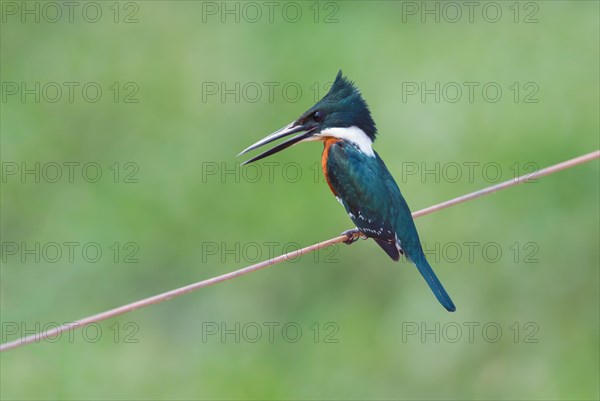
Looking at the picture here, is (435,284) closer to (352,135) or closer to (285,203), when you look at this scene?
(352,135)

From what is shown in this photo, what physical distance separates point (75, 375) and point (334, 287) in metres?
1.42

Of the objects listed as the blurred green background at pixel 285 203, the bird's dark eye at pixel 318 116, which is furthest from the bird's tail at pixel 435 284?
the blurred green background at pixel 285 203

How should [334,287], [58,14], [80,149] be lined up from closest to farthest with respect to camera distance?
[334,287], [80,149], [58,14]

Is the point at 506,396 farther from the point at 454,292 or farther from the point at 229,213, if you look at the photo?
the point at 229,213

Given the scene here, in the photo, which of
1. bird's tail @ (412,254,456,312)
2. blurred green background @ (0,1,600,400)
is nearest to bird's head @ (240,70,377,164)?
bird's tail @ (412,254,456,312)

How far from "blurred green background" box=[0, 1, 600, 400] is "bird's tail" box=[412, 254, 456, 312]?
59.0 inches

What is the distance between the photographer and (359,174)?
154 inches

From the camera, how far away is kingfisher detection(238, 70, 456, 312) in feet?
12.6

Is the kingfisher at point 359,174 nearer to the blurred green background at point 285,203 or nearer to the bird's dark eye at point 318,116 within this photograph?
the bird's dark eye at point 318,116

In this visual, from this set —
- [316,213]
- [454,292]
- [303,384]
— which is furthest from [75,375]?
[454,292]

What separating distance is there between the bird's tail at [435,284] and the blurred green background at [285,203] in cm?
150

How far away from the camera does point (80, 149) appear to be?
20.5 ft

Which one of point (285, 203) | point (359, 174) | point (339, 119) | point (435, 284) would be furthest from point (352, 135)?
point (285, 203)

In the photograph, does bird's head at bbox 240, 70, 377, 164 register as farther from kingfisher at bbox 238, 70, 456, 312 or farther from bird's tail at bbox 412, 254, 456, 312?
bird's tail at bbox 412, 254, 456, 312
